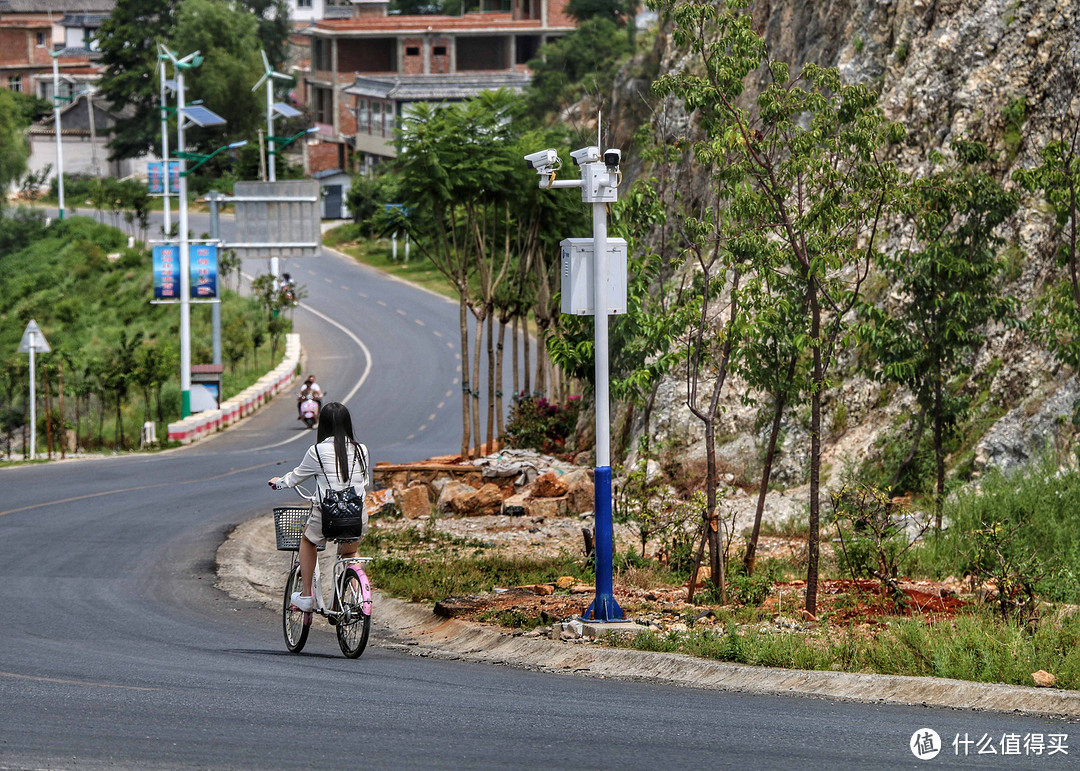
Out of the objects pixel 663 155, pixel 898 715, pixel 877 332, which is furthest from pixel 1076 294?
pixel 898 715

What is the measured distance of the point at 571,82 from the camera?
67.9m

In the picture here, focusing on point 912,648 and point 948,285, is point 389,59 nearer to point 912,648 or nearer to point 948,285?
point 948,285

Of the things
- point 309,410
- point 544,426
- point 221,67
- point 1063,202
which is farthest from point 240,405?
point 221,67

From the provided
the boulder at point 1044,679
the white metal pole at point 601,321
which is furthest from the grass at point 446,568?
the boulder at point 1044,679

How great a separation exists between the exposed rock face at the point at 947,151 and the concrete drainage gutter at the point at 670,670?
7.97m

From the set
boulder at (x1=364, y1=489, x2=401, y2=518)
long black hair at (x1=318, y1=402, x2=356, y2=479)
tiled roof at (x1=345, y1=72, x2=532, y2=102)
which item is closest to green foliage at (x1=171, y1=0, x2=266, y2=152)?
tiled roof at (x1=345, y1=72, x2=532, y2=102)

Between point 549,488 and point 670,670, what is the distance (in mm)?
11239

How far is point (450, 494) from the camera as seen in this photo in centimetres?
2078

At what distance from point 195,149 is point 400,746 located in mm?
88735

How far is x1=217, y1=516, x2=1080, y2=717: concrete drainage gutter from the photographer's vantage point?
8117 millimetres

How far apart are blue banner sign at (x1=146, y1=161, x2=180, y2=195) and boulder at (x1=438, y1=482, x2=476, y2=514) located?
1115 inches

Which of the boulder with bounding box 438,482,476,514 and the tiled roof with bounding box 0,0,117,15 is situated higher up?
the tiled roof with bounding box 0,0,117,15

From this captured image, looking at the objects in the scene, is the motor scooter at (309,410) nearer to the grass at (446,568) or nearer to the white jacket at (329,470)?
the grass at (446,568)

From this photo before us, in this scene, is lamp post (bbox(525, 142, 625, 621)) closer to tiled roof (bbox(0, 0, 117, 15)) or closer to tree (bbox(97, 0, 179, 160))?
tree (bbox(97, 0, 179, 160))
